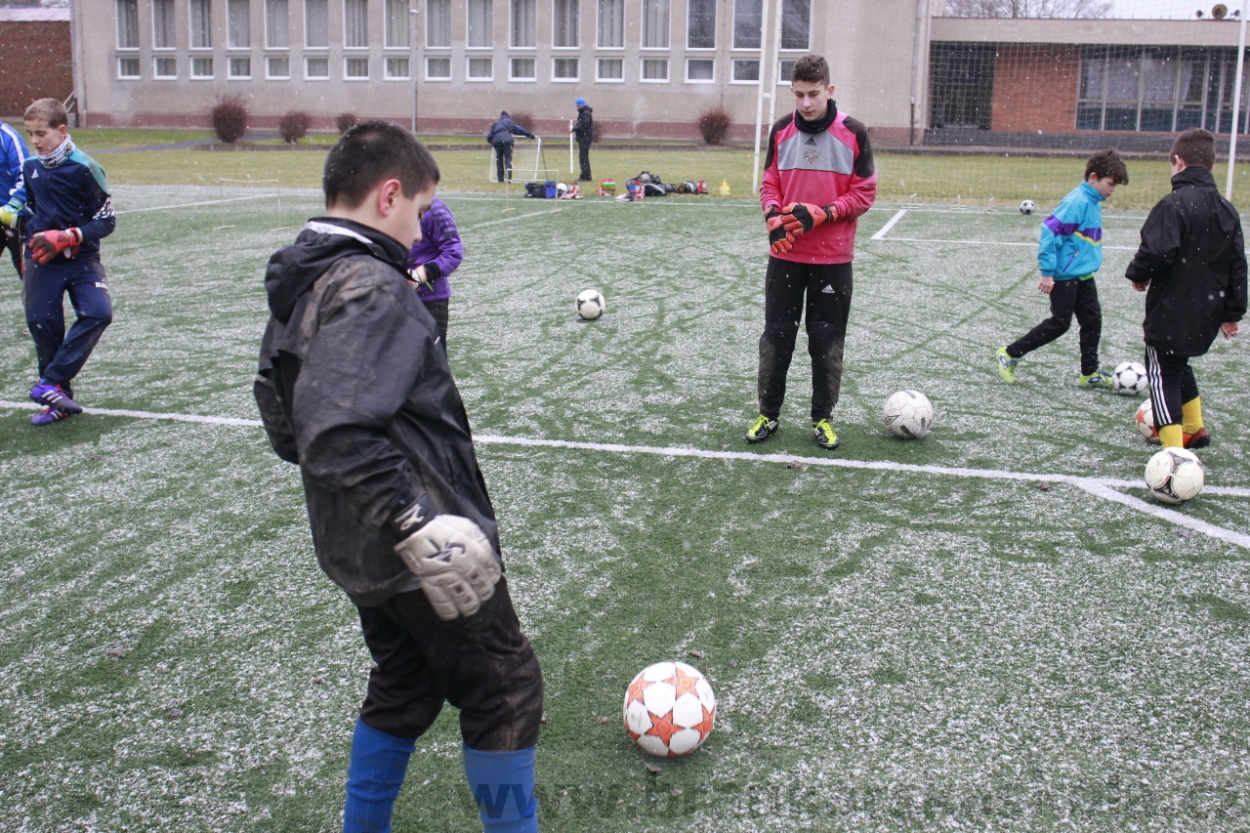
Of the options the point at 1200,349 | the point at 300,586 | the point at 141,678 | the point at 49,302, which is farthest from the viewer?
the point at 49,302

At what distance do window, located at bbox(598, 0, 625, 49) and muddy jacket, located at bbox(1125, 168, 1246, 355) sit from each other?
44395 millimetres

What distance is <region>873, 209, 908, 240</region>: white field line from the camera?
15486 mm

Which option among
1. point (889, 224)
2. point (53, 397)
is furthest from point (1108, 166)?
point (889, 224)

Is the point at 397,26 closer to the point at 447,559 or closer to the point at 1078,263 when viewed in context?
the point at 1078,263

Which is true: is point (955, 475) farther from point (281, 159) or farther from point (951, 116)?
point (951, 116)

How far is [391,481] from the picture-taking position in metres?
1.99

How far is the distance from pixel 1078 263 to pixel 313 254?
20.6 feet

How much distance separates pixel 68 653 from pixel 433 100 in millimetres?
47486

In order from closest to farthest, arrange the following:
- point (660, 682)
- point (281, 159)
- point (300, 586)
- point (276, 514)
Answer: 1. point (660, 682)
2. point (300, 586)
3. point (276, 514)
4. point (281, 159)

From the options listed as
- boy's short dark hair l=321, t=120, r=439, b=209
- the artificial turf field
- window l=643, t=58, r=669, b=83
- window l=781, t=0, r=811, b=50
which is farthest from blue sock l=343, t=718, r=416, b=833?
window l=643, t=58, r=669, b=83

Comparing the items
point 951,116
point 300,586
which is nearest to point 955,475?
point 300,586

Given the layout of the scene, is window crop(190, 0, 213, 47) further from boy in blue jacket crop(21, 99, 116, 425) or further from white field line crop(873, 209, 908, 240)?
boy in blue jacket crop(21, 99, 116, 425)

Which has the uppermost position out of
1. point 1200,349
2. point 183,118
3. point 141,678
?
point 183,118

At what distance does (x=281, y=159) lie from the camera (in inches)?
1281
